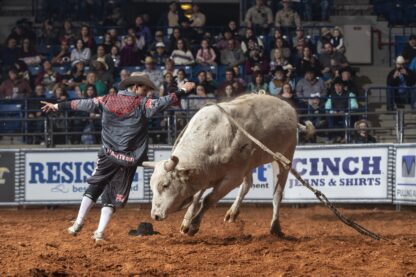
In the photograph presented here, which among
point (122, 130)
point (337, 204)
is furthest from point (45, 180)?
point (122, 130)

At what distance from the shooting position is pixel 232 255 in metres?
8.98

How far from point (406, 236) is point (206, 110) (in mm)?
3141

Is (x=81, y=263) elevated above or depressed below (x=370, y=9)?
below

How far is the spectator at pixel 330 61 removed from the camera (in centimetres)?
1922

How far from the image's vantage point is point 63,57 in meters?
20.4

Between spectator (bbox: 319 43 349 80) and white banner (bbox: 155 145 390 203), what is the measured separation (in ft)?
12.9

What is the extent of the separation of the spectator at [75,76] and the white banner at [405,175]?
7.07 m

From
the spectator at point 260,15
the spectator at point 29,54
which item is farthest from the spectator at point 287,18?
the spectator at point 29,54

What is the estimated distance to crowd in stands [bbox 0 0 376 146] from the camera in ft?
57.9

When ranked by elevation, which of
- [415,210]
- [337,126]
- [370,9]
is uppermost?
[370,9]

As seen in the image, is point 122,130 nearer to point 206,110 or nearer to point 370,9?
point 206,110

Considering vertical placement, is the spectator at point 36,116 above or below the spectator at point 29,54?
below

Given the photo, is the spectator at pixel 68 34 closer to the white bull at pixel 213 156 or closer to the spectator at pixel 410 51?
the spectator at pixel 410 51

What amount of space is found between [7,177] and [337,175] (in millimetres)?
5897
